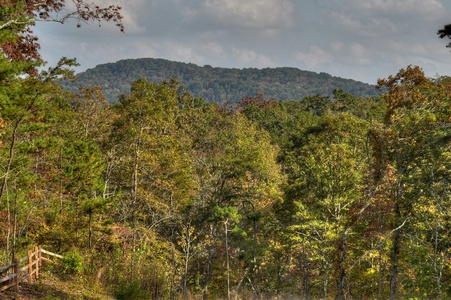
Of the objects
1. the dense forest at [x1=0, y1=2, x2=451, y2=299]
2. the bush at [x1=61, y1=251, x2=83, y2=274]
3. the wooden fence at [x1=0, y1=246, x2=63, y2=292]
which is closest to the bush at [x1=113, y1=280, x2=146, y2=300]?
the dense forest at [x1=0, y1=2, x2=451, y2=299]

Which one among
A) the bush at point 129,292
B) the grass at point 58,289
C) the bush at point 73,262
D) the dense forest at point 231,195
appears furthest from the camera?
the bush at point 73,262

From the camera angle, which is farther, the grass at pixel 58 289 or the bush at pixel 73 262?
the bush at pixel 73 262

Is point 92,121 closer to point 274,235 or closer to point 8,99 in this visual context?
point 274,235

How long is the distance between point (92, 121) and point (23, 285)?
2566cm

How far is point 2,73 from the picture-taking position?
12273mm

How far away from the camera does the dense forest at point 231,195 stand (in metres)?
14.7

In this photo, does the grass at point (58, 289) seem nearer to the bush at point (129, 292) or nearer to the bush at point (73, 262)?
the bush at point (129, 292)

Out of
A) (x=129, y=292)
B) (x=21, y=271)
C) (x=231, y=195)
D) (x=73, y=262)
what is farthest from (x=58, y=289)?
(x=231, y=195)

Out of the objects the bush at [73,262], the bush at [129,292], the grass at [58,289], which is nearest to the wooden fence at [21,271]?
the grass at [58,289]

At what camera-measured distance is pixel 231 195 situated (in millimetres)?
29938

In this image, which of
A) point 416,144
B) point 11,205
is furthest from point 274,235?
point 11,205

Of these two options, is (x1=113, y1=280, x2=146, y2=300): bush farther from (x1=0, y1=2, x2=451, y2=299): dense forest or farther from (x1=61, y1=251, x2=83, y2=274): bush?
(x1=61, y1=251, x2=83, y2=274): bush

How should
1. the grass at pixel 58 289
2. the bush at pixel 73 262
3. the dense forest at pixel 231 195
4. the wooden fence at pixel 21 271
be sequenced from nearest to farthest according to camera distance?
the wooden fence at pixel 21 271 < the grass at pixel 58 289 < the dense forest at pixel 231 195 < the bush at pixel 73 262

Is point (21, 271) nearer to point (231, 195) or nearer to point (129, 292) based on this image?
point (129, 292)
